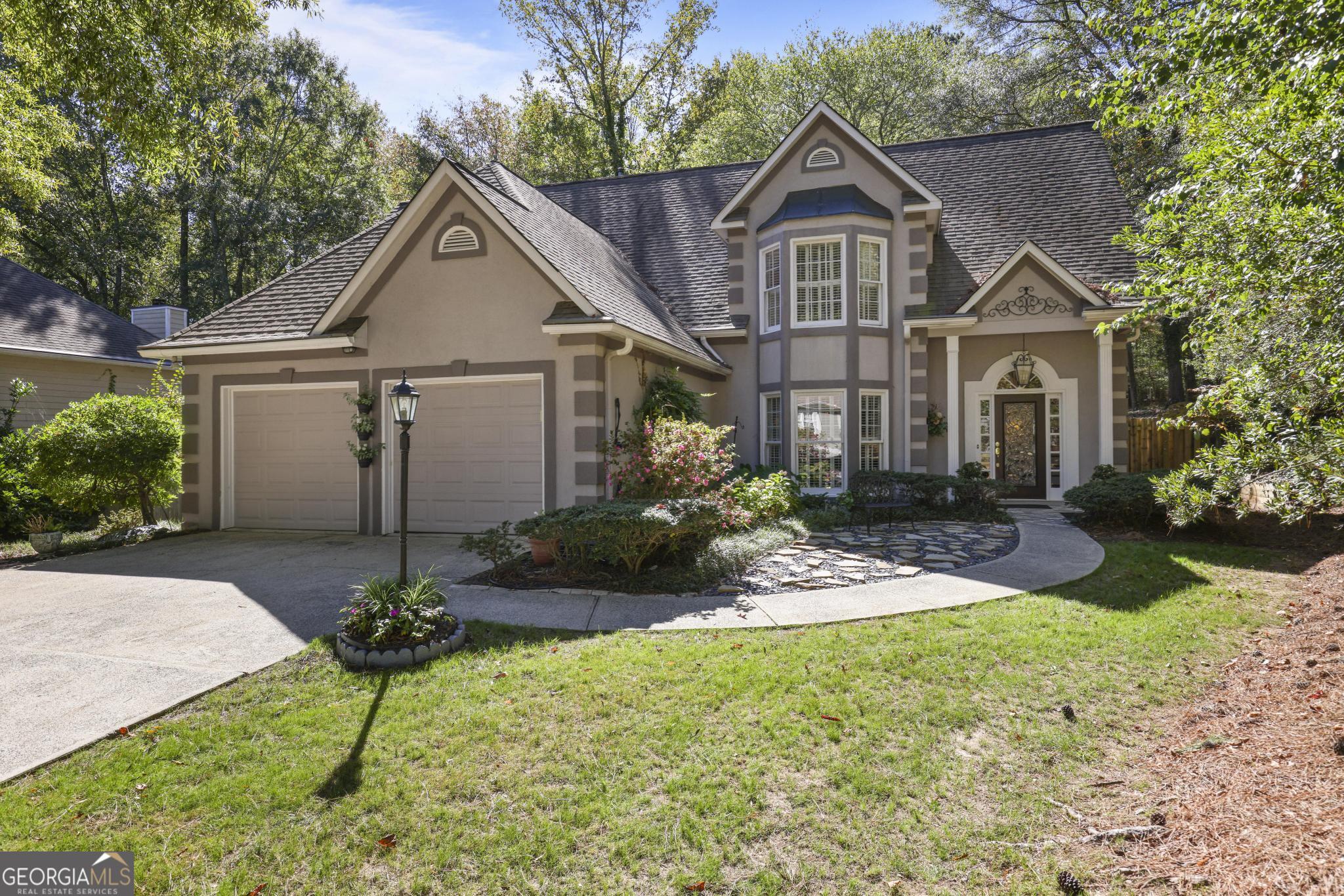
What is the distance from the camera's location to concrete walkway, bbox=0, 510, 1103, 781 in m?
4.53

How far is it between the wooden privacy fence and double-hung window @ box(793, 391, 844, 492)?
246 inches

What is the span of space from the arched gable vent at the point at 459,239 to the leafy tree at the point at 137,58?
326 cm

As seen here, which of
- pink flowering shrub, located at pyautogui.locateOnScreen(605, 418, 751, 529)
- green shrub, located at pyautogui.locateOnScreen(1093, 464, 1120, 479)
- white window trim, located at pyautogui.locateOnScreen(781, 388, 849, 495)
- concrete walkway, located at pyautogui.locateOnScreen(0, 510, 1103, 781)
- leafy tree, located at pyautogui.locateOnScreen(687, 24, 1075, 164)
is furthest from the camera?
leafy tree, located at pyautogui.locateOnScreen(687, 24, 1075, 164)

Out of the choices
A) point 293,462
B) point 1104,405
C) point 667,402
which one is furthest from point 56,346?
point 1104,405

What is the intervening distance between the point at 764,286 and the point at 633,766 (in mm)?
11833

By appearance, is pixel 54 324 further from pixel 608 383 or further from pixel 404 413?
pixel 404 413

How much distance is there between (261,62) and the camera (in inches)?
1008

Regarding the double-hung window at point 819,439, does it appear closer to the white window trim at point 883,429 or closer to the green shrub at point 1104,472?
the white window trim at point 883,429

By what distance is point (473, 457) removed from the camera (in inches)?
416

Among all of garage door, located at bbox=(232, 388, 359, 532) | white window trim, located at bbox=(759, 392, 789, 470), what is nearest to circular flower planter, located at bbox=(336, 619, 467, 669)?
garage door, located at bbox=(232, 388, 359, 532)

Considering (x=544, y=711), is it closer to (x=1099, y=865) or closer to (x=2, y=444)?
(x=1099, y=865)

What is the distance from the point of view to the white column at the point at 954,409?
13656mm

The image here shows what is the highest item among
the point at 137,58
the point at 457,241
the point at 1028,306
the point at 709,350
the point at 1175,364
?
the point at 137,58

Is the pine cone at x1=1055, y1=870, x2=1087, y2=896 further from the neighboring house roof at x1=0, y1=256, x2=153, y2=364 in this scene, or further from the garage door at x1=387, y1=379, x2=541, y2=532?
the neighboring house roof at x1=0, y1=256, x2=153, y2=364
